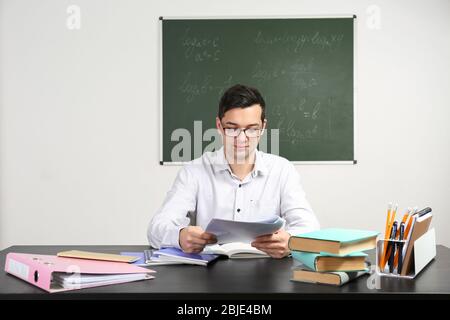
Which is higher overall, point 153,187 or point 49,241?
point 153,187

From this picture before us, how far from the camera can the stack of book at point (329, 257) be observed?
1.42 meters

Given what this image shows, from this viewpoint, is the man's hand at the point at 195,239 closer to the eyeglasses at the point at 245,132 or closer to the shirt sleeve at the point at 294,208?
the shirt sleeve at the point at 294,208

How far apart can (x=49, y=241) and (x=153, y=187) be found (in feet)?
2.62

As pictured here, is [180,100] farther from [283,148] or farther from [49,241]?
[49,241]

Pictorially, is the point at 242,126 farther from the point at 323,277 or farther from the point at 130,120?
the point at 130,120

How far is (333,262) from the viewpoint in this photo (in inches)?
56.8

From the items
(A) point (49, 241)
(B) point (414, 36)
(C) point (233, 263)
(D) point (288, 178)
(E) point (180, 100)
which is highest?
(B) point (414, 36)

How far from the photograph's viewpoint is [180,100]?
370 centimetres

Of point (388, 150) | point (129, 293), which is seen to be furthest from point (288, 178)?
point (388, 150)

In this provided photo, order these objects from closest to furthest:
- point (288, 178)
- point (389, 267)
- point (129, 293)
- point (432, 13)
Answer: point (129, 293)
point (389, 267)
point (288, 178)
point (432, 13)

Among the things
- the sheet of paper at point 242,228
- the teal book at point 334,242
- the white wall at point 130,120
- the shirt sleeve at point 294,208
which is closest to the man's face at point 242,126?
the shirt sleeve at point 294,208

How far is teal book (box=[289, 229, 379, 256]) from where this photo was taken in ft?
4.64

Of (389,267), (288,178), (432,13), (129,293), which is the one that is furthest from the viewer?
(432,13)

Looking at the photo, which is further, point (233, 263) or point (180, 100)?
point (180, 100)
